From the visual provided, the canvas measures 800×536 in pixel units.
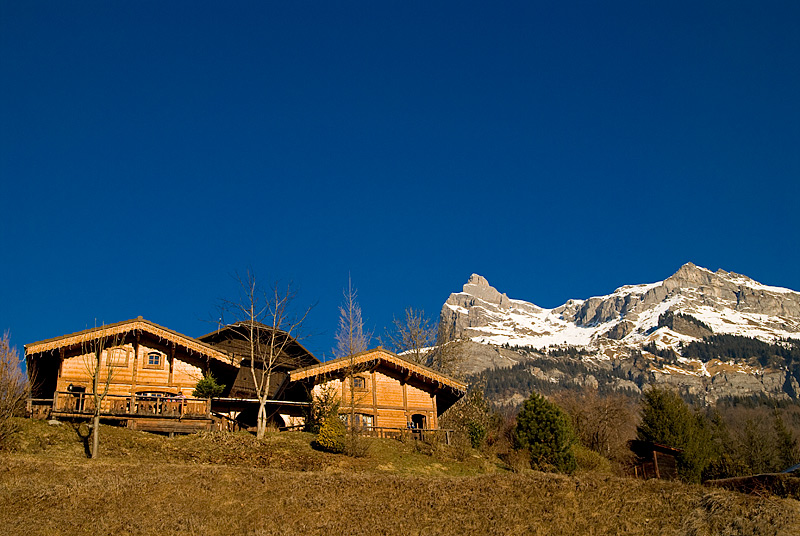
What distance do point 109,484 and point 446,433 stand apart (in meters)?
17.7

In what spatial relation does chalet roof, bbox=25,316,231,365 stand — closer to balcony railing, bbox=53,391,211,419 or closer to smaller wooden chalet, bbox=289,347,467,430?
balcony railing, bbox=53,391,211,419

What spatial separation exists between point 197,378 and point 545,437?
19.9 m

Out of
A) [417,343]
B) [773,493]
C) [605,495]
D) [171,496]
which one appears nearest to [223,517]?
[171,496]

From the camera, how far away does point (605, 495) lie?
21.7 metres

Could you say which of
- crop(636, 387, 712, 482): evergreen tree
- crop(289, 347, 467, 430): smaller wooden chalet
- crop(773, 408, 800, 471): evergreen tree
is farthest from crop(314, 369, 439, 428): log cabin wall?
crop(773, 408, 800, 471): evergreen tree

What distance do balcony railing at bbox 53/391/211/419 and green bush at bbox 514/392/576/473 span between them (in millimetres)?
16155

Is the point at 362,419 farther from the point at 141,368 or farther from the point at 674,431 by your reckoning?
the point at 674,431

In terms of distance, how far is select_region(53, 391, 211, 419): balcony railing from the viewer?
31.6m

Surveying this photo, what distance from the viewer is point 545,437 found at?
34688mm

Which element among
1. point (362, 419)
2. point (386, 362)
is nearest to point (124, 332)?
point (362, 419)

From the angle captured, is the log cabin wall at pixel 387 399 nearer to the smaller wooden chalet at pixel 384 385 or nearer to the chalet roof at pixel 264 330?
the smaller wooden chalet at pixel 384 385

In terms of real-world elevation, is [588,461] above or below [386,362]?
below

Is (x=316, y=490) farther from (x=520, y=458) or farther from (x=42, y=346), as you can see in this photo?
(x=42, y=346)

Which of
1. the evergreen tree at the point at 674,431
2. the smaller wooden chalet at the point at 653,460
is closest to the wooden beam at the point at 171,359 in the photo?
the smaller wooden chalet at the point at 653,460
